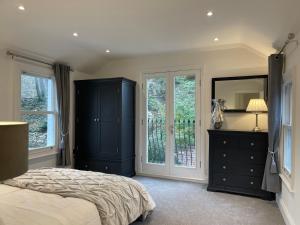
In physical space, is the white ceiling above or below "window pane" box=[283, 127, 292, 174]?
above

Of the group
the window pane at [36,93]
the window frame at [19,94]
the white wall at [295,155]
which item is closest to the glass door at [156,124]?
the window frame at [19,94]

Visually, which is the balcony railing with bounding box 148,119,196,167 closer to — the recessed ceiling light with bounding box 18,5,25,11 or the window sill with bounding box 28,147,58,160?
the window sill with bounding box 28,147,58,160

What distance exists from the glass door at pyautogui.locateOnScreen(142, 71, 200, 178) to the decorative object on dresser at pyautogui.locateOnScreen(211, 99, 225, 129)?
356mm

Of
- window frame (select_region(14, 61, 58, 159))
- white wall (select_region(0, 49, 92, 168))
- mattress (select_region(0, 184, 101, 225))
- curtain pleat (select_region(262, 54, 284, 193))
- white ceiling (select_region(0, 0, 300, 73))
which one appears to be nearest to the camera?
mattress (select_region(0, 184, 101, 225))

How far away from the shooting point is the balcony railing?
4715 millimetres

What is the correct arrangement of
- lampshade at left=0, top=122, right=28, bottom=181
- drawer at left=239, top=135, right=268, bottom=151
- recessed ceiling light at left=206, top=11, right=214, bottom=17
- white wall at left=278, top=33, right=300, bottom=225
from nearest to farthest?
lampshade at left=0, top=122, right=28, bottom=181, white wall at left=278, top=33, right=300, bottom=225, recessed ceiling light at left=206, top=11, right=214, bottom=17, drawer at left=239, top=135, right=268, bottom=151

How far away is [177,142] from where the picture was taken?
190 inches

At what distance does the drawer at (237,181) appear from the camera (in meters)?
3.76

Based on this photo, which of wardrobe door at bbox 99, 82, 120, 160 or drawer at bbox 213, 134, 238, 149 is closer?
drawer at bbox 213, 134, 238, 149

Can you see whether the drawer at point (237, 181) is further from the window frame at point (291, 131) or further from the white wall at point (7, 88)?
the white wall at point (7, 88)

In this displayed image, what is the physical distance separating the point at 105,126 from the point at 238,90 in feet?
8.60

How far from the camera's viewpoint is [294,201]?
265 centimetres

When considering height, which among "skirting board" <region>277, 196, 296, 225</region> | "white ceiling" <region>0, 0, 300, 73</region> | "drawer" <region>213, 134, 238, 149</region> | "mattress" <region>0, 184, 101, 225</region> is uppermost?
"white ceiling" <region>0, 0, 300, 73</region>

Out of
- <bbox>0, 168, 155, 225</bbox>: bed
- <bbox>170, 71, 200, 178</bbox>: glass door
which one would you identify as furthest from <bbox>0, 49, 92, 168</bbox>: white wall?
<bbox>170, 71, 200, 178</bbox>: glass door
